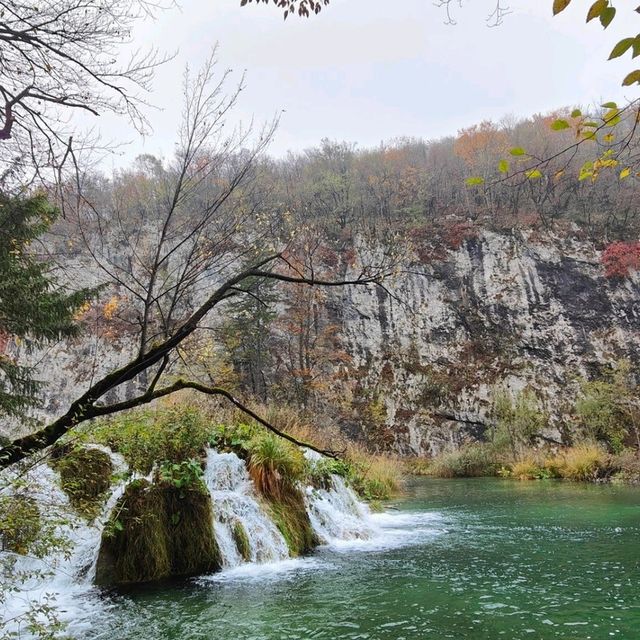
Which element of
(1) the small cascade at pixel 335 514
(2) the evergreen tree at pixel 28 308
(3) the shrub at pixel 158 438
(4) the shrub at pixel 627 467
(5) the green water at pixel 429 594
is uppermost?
(2) the evergreen tree at pixel 28 308

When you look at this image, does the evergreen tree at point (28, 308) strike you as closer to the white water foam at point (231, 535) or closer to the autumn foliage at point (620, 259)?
the white water foam at point (231, 535)

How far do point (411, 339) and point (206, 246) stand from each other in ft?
83.2

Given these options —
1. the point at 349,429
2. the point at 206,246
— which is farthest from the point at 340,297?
the point at 206,246

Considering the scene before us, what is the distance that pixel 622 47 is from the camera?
1.62 metres

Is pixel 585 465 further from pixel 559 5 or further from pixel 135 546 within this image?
pixel 559 5

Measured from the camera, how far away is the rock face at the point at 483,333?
26062 mm

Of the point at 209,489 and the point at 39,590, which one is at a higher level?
the point at 209,489

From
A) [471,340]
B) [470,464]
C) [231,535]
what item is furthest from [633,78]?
[471,340]

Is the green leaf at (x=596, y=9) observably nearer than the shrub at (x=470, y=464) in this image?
Yes

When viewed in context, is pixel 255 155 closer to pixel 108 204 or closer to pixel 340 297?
pixel 108 204

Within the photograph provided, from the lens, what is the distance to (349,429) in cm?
2628

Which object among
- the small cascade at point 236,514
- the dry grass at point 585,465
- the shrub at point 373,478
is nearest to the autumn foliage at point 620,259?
the dry grass at point 585,465

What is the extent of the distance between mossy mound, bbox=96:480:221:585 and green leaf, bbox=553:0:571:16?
5.48 metres

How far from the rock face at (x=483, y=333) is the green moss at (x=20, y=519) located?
2327 centimetres
